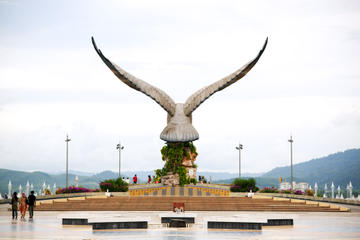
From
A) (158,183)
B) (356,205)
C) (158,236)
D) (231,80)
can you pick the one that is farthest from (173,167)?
(158,236)

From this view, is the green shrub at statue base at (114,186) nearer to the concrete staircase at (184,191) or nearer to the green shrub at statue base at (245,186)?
the concrete staircase at (184,191)

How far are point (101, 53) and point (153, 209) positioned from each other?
52.7 ft

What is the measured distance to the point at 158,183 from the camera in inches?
1825

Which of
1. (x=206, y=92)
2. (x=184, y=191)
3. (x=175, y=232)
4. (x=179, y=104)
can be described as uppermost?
(x=206, y=92)

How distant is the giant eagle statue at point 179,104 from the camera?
1767 inches

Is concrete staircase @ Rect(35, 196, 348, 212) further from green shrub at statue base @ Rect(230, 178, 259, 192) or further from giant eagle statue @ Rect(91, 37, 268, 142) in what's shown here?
green shrub at statue base @ Rect(230, 178, 259, 192)

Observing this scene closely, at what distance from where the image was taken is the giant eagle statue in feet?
147

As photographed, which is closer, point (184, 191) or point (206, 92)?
point (184, 191)

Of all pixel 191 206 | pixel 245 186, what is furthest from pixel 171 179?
pixel 191 206

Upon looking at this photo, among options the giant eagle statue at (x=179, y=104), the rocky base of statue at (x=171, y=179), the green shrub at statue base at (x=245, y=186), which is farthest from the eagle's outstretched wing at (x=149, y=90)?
the green shrub at statue base at (x=245, y=186)

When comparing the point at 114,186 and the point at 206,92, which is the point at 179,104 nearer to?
the point at 206,92

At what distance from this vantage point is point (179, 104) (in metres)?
46.6

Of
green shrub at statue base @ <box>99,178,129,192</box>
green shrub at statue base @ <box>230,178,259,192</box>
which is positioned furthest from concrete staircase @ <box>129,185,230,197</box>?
green shrub at statue base @ <box>230,178,259,192</box>

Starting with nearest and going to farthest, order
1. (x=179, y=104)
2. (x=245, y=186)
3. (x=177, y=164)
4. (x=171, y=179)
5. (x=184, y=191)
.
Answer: (x=184, y=191), (x=171, y=179), (x=177, y=164), (x=179, y=104), (x=245, y=186)
